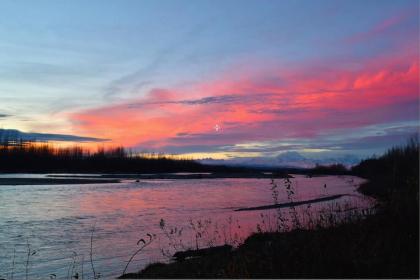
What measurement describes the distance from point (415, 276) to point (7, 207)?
1398 inches

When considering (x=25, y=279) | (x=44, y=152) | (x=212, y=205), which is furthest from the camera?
(x=44, y=152)

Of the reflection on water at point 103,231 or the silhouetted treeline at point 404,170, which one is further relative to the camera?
the reflection on water at point 103,231

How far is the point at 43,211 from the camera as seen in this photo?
113 ft

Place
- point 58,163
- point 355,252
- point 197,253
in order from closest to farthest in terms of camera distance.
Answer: point 355,252 < point 197,253 < point 58,163

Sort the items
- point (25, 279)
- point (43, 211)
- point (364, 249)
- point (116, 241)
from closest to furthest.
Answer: point (364, 249) → point (25, 279) → point (116, 241) → point (43, 211)

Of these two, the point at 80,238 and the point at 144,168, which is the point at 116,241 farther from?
the point at 144,168

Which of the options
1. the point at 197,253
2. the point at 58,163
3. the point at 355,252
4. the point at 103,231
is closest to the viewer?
the point at 355,252

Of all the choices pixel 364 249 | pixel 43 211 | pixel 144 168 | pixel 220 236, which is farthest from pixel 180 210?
pixel 144 168

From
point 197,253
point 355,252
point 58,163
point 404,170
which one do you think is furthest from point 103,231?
point 58,163

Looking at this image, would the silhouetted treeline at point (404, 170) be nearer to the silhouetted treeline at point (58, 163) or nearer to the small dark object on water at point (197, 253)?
the small dark object on water at point (197, 253)

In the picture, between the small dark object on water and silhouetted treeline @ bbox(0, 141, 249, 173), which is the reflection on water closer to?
the small dark object on water

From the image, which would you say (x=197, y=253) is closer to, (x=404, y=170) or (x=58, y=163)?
(x=404, y=170)

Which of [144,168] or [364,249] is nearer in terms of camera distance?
[364,249]

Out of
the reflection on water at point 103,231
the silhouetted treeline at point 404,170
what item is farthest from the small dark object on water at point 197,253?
the silhouetted treeline at point 404,170
